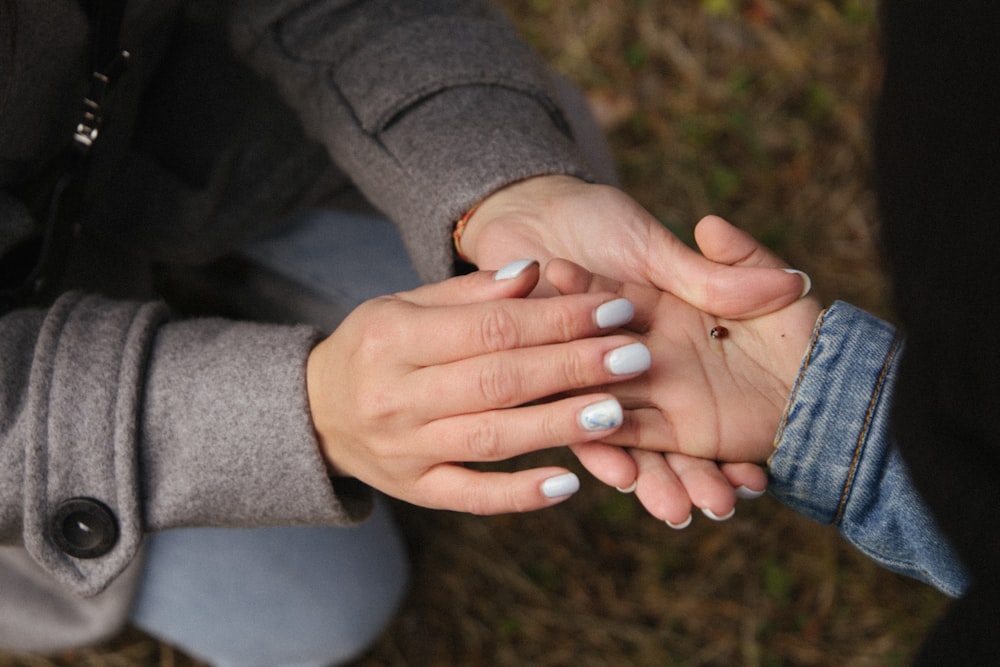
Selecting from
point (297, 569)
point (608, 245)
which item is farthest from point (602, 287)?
point (297, 569)

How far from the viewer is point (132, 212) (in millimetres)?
1466

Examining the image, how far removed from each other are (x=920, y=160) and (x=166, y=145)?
1238 millimetres

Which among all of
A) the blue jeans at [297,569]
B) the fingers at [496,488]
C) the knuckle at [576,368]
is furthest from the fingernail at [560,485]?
the blue jeans at [297,569]

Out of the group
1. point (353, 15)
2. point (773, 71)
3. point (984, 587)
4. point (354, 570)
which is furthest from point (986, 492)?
point (773, 71)

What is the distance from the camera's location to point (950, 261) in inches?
22.0

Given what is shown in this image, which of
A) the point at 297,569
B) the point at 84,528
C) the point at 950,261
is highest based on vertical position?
the point at 950,261

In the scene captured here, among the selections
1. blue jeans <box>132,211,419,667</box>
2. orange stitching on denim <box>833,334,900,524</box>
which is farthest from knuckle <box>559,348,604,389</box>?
blue jeans <box>132,211,419,667</box>

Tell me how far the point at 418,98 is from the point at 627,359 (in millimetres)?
596

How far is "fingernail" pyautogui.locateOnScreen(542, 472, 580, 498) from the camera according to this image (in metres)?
0.97

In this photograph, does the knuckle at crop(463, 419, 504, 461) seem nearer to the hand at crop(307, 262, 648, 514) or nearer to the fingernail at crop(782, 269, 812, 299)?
the hand at crop(307, 262, 648, 514)

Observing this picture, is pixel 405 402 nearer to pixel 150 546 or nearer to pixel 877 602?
pixel 150 546

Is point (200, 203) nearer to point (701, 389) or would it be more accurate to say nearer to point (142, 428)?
point (142, 428)

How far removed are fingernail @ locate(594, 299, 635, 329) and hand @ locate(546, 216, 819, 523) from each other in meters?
0.09

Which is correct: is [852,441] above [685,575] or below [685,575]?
above
